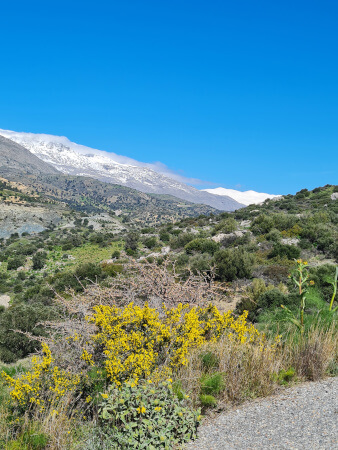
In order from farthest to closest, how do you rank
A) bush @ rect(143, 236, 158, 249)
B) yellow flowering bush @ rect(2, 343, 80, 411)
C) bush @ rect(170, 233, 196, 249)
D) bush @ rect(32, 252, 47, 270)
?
bush @ rect(143, 236, 158, 249)
bush @ rect(32, 252, 47, 270)
bush @ rect(170, 233, 196, 249)
yellow flowering bush @ rect(2, 343, 80, 411)

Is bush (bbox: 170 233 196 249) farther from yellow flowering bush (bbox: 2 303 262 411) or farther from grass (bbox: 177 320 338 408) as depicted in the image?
grass (bbox: 177 320 338 408)

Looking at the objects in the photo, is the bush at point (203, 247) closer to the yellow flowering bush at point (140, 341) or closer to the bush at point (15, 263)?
the bush at point (15, 263)

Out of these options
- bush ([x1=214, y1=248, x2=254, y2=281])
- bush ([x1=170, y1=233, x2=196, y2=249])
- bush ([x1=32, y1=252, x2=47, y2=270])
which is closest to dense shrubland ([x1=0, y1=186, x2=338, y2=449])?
bush ([x1=214, y1=248, x2=254, y2=281])

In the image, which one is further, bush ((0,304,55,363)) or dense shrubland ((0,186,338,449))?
bush ((0,304,55,363))

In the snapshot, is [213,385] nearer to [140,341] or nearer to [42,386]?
[140,341]

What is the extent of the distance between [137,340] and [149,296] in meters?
1.98

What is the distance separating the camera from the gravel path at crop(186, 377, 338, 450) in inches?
134

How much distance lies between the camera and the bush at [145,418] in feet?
11.3

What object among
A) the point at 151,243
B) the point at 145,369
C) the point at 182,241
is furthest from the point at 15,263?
the point at 145,369

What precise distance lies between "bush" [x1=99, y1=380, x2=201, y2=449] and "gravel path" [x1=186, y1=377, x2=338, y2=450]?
215 millimetres

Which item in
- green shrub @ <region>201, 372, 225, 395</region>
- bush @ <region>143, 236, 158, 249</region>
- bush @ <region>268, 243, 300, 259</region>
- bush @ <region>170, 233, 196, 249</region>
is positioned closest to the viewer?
green shrub @ <region>201, 372, 225, 395</region>

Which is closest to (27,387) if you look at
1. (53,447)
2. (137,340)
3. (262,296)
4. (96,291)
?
(53,447)

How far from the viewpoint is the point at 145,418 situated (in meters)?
3.65

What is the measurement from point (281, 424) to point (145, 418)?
155 centimetres
